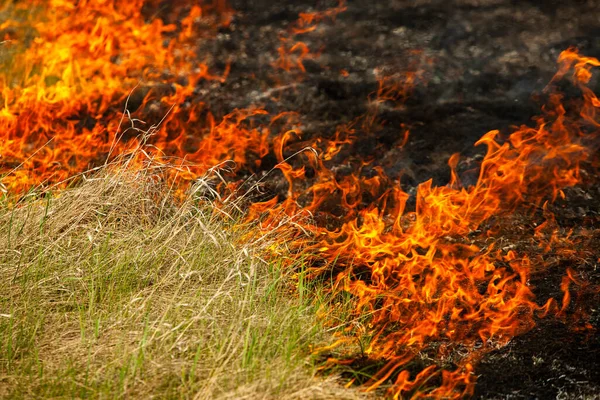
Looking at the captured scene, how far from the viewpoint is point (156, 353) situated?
366cm

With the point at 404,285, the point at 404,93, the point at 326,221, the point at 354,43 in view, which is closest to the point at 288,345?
the point at 404,285

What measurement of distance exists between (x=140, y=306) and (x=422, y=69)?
4712mm

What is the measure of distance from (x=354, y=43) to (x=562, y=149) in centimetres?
247

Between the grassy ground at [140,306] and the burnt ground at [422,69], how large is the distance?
2.05 metres

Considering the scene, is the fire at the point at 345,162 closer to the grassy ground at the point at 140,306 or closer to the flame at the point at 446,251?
the flame at the point at 446,251

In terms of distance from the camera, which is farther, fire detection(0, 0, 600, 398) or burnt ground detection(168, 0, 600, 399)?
burnt ground detection(168, 0, 600, 399)

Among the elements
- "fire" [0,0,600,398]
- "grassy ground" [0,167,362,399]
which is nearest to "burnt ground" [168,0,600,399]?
"fire" [0,0,600,398]

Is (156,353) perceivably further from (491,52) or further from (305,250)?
(491,52)

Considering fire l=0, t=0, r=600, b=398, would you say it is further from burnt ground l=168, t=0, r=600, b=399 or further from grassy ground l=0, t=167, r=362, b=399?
grassy ground l=0, t=167, r=362, b=399

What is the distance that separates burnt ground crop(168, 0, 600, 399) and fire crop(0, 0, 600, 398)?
148 millimetres

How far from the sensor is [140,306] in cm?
390

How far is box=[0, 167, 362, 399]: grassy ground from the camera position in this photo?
138 inches

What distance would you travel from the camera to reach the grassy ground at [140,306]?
11.5 feet

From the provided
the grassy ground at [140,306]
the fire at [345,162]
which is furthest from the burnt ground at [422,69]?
the grassy ground at [140,306]
